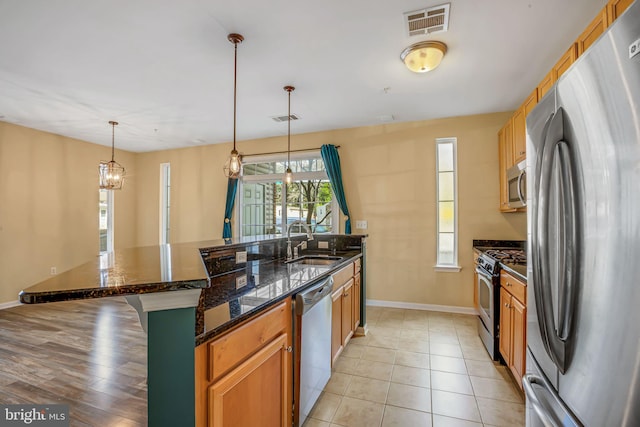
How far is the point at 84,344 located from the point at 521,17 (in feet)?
15.7

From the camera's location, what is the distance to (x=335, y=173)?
187 inches

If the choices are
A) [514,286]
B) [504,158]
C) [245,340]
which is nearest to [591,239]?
[245,340]

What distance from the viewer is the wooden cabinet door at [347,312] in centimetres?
268

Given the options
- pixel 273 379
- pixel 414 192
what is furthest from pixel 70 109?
pixel 414 192

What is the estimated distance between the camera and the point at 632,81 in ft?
2.28

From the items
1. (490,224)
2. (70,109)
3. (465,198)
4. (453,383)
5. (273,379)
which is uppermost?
(70,109)

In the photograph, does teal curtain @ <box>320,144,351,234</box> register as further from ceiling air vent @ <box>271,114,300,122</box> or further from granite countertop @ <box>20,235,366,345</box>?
granite countertop @ <box>20,235,366,345</box>

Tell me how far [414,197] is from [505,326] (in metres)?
2.28

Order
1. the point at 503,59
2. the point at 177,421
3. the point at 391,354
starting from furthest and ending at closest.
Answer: the point at 391,354 < the point at 503,59 < the point at 177,421

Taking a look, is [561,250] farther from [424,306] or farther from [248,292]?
[424,306]

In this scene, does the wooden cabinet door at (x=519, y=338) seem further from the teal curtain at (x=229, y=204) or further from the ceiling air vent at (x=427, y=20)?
the teal curtain at (x=229, y=204)

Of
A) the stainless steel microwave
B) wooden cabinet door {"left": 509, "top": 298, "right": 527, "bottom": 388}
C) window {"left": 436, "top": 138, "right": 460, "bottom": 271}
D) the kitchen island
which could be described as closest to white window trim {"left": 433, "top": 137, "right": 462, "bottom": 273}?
window {"left": 436, "top": 138, "right": 460, "bottom": 271}

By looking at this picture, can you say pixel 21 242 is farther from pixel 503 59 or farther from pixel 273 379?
pixel 503 59
